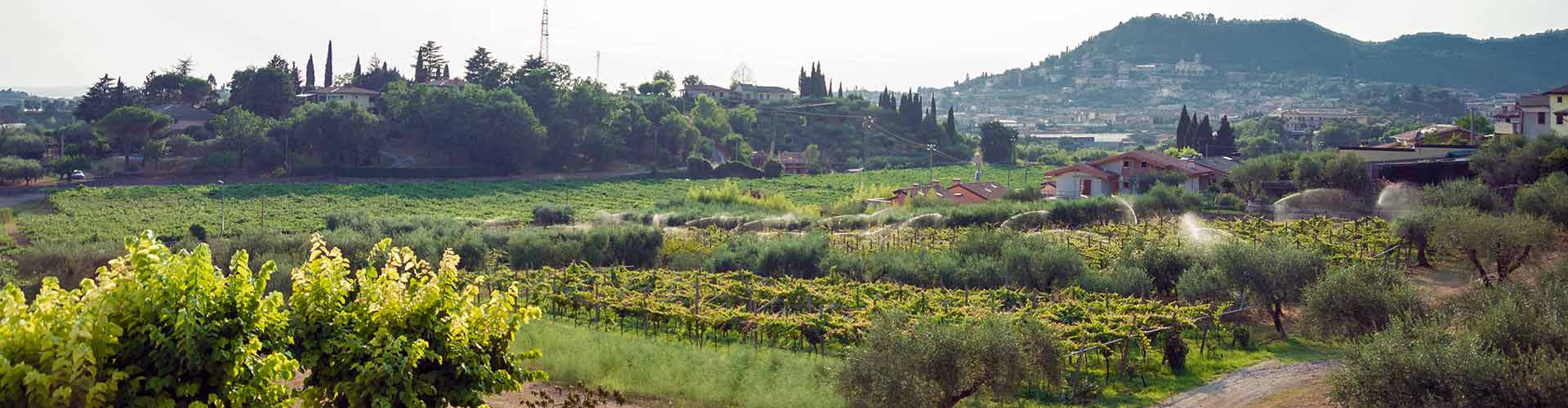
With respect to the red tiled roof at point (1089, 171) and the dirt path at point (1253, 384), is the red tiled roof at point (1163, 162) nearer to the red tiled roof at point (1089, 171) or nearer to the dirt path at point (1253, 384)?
the red tiled roof at point (1089, 171)

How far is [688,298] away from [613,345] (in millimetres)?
5712

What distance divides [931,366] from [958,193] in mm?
39136

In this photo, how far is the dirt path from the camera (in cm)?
1823

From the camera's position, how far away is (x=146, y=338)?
→ 790 centimetres

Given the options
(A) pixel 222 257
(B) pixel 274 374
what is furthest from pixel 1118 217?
(B) pixel 274 374

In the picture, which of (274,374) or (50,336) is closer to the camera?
(50,336)

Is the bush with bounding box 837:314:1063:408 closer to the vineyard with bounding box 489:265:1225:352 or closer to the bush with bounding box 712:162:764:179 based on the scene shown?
the vineyard with bounding box 489:265:1225:352

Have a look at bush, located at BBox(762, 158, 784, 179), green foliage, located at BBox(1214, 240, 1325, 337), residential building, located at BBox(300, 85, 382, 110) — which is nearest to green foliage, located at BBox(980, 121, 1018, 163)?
bush, located at BBox(762, 158, 784, 179)

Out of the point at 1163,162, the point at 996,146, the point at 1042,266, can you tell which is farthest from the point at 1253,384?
the point at 996,146

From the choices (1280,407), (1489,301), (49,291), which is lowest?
(1280,407)

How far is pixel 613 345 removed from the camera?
19.9 metres

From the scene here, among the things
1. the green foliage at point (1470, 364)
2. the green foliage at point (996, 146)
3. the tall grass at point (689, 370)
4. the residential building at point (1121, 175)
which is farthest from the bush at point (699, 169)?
the green foliage at point (1470, 364)

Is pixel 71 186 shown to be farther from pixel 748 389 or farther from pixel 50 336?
pixel 50 336

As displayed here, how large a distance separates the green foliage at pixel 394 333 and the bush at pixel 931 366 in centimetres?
685
